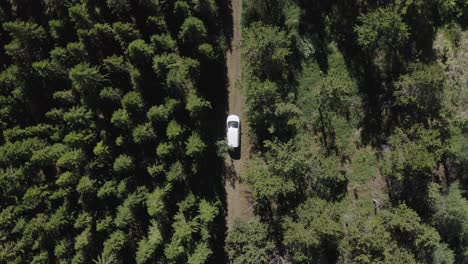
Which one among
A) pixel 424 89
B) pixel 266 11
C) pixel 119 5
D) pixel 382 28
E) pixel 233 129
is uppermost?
pixel 119 5

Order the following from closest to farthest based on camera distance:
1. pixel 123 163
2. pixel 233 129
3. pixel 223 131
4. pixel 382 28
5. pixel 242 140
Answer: pixel 382 28, pixel 123 163, pixel 233 129, pixel 242 140, pixel 223 131

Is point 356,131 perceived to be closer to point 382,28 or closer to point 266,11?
point 382,28

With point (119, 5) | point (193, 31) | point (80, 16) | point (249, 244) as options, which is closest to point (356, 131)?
point (249, 244)

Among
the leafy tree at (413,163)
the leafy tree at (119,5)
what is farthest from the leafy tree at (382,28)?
the leafy tree at (119,5)

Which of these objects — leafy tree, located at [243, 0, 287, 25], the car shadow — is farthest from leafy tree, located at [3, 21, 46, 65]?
the car shadow

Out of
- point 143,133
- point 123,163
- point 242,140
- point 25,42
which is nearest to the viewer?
point 143,133
